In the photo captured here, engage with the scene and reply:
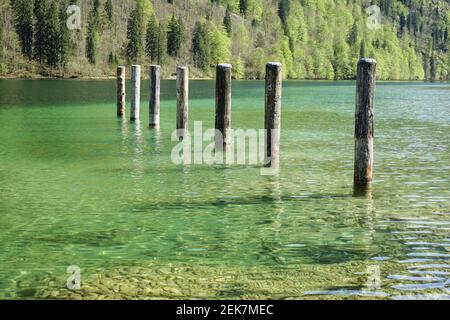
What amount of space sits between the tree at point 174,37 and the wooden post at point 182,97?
13517 cm

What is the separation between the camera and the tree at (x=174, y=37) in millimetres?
156750

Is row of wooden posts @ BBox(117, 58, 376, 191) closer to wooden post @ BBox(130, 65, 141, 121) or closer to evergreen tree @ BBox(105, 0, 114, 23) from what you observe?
wooden post @ BBox(130, 65, 141, 121)

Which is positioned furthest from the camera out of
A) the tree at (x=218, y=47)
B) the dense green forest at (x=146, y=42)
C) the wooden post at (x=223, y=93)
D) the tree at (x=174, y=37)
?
the tree at (x=218, y=47)

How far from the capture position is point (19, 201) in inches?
485

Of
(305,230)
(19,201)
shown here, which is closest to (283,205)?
(305,230)

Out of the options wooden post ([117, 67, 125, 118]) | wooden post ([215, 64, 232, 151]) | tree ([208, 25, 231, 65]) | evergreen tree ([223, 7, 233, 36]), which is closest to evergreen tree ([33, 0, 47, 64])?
tree ([208, 25, 231, 65])

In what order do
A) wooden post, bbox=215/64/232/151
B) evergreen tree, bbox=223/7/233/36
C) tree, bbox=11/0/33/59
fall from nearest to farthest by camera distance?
wooden post, bbox=215/64/232/151 → tree, bbox=11/0/33/59 → evergreen tree, bbox=223/7/233/36

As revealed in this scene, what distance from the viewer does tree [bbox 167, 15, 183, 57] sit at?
156750mm

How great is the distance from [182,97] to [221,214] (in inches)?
474

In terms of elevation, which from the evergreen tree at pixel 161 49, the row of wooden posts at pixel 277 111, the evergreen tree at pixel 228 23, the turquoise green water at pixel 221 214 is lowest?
the turquoise green water at pixel 221 214

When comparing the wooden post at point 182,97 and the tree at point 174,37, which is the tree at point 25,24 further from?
the wooden post at point 182,97

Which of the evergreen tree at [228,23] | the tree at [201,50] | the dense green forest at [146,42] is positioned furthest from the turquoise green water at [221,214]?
the evergreen tree at [228,23]

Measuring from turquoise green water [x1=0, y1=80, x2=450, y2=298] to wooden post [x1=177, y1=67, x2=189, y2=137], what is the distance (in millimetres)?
2072

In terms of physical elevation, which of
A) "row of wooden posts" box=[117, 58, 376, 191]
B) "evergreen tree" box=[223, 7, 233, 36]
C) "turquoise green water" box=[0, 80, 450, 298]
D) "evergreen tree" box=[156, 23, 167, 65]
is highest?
"evergreen tree" box=[223, 7, 233, 36]
